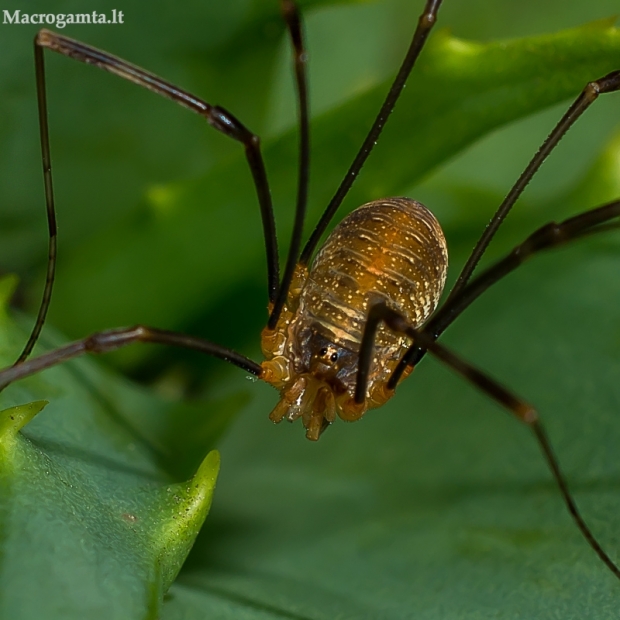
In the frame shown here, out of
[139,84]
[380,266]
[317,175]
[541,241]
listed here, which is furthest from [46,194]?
[541,241]

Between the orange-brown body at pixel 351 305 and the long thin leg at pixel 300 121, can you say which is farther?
the orange-brown body at pixel 351 305

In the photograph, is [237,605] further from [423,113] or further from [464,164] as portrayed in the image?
[464,164]

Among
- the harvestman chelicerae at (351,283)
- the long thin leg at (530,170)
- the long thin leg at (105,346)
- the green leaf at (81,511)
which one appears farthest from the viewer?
the long thin leg at (530,170)

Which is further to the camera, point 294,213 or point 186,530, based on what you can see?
point 294,213

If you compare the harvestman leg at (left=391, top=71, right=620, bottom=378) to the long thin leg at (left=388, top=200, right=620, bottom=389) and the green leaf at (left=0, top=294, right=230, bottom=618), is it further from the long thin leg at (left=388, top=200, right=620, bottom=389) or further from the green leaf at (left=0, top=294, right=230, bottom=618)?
the green leaf at (left=0, top=294, right=230, bottom=618)

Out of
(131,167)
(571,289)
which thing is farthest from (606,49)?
(131,167)

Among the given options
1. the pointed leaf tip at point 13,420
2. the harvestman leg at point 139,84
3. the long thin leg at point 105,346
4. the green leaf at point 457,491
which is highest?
the harvestman leg at point 139,84

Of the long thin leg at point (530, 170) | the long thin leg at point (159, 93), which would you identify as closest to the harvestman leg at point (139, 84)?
the long thin leg at point (159, 93)

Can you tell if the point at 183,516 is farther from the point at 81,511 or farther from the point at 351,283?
the point at 351,283

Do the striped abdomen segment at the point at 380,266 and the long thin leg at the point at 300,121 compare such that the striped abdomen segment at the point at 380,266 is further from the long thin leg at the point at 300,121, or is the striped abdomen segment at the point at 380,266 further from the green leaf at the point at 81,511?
the green leaf at the point at 81,511
